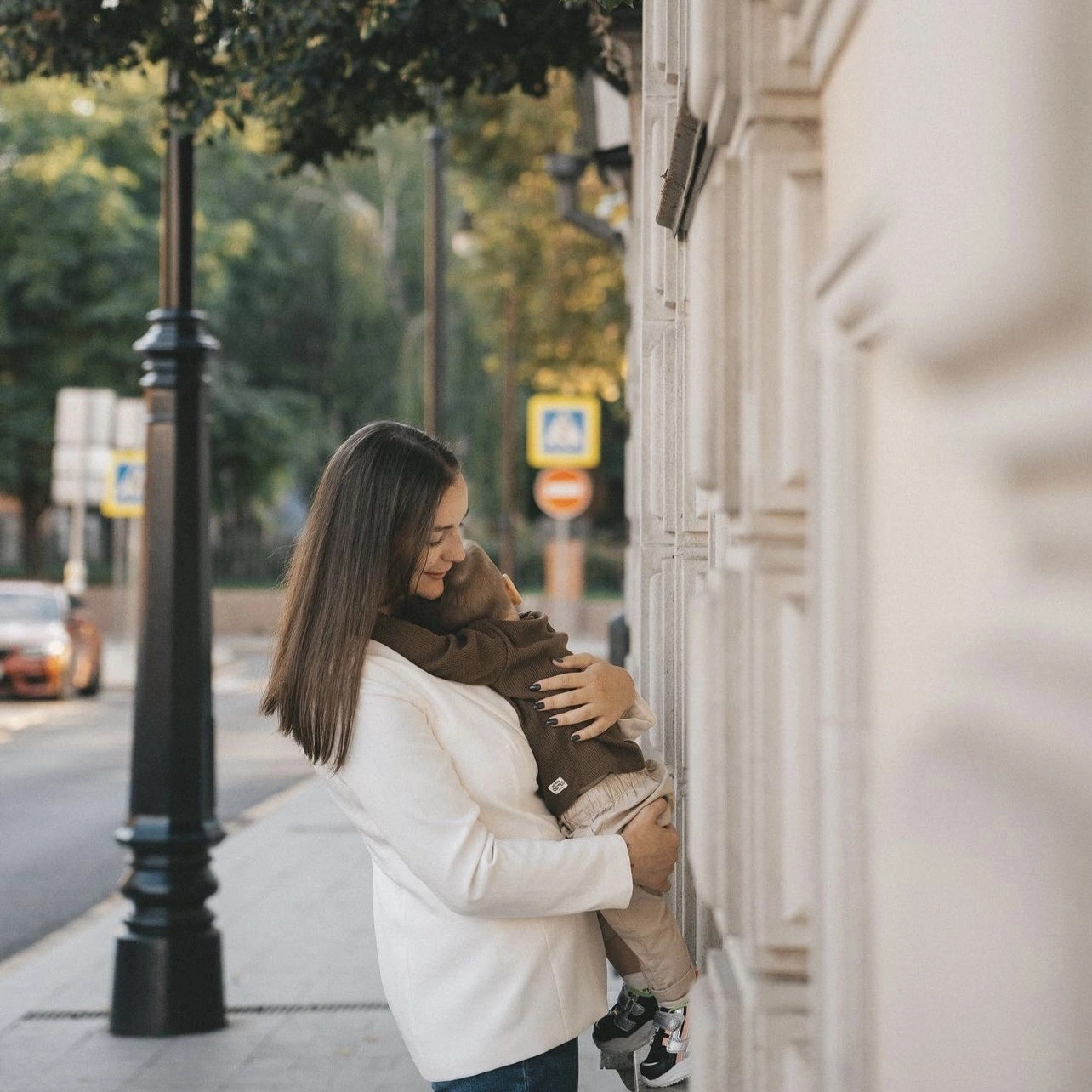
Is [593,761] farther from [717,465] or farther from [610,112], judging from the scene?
[610,112]

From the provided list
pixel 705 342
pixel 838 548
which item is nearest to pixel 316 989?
pixel 705 342

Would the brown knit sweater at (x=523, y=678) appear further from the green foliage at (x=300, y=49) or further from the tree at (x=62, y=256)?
the tree at (x=62, y=256)

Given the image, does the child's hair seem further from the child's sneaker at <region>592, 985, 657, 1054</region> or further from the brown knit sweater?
the child's sneaker at <region>592, 985, 657, 1054</region>

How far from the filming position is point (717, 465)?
74.4 inches

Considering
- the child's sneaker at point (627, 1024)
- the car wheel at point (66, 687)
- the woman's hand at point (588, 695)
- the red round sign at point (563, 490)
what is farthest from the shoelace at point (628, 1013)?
the car wheel at point (66, 687)

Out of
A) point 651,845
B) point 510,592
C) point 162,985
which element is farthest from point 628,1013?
point 162,985

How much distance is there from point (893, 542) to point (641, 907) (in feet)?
5.70

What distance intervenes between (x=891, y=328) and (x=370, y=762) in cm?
158

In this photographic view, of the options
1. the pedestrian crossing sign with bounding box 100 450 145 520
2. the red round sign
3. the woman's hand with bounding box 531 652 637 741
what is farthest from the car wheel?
the woman's hand with bounding box 531 652 637 741

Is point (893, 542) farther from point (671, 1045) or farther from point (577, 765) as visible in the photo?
point (671, 1045)

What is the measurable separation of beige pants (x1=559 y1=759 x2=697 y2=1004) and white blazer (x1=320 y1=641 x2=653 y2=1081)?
61 millimetres

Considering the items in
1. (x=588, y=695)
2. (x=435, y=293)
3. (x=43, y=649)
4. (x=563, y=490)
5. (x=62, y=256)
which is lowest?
(x=43, y=649)

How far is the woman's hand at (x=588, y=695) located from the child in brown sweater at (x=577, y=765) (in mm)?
30

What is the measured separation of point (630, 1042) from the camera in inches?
120
